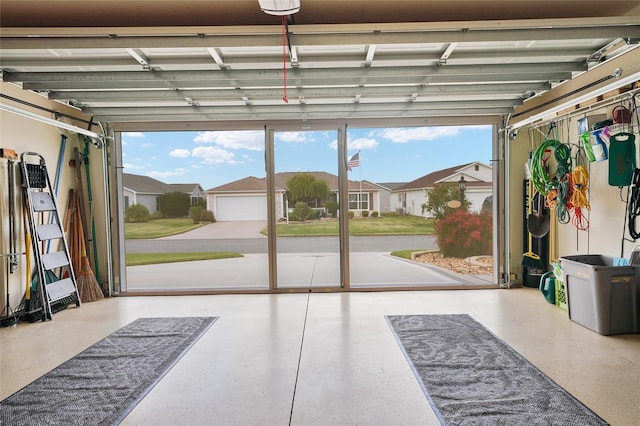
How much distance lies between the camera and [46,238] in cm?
461

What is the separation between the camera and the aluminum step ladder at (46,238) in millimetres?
4448

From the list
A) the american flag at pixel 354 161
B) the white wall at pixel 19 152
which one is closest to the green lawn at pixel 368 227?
the american flag at pixel 354 161

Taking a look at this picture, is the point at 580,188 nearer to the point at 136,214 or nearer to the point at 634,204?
the point at 634,204

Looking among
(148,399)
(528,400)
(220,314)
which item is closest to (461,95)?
(528,400)

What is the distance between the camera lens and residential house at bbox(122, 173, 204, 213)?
19.3 ft

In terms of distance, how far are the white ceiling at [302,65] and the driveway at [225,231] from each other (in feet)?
5.32

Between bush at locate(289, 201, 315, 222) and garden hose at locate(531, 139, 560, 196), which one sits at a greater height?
garden hose at locate(531, 139, 560, 196)

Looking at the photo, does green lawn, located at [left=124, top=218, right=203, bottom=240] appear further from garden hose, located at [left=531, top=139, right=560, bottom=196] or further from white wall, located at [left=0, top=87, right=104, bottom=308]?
garden hose, located at [left=531, top=139, right=560, bottom=196]

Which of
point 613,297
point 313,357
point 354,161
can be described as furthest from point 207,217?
point 613,297

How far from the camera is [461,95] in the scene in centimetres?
474

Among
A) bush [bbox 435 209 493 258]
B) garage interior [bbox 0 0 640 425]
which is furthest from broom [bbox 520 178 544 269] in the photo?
bush [bbox 435 209 493 258]

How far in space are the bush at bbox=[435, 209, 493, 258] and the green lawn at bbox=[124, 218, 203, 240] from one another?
13.3 ft

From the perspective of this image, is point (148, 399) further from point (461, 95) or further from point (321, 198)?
point (461, 95)

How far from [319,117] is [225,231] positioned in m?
2.45
